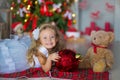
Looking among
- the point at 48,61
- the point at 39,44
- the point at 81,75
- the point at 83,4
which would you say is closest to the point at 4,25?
the point at 39,44

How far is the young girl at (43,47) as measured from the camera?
1.40 metres

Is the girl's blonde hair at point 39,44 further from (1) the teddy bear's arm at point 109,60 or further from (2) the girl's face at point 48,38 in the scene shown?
(1) the teddy bear's arm at point 109,60

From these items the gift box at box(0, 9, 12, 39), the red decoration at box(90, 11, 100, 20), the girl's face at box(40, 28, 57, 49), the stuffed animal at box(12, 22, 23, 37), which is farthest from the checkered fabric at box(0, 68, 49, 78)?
the red decoration at box(90, 11, 100, 20)

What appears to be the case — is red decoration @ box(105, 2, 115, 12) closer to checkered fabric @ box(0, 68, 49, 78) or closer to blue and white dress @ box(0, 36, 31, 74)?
blue and white dress @ box(0, 36, 31, 74)

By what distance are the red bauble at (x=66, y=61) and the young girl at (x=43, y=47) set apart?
0.05m

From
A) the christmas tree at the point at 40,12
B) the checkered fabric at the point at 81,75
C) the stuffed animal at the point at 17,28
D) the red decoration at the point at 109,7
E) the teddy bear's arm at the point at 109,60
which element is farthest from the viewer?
the red decoration at the point at 109,7

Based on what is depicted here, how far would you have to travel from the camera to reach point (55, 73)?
4.54 ft

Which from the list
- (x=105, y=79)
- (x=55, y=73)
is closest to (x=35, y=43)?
(x=55, y=73)

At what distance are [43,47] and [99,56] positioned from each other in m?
0.36

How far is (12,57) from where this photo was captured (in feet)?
4.87

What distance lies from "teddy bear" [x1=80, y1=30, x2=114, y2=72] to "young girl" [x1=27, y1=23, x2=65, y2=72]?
0.73 feet

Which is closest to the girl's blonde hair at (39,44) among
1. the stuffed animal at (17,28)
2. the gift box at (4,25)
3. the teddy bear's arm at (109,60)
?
the teddy bear's arm at (109,60)

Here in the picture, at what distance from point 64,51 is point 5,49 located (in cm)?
36

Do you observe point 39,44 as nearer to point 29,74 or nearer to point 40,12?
point 29,74
